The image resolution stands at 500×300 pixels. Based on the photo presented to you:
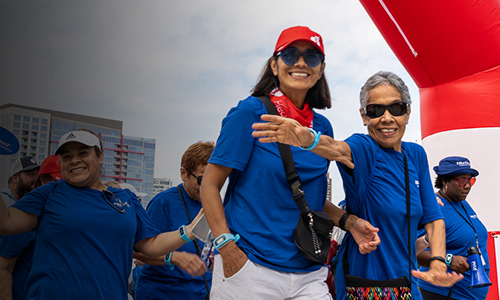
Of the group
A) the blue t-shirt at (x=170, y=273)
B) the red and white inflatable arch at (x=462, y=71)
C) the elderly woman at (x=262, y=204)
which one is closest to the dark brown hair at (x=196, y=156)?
the blue t-shirt at (x=170, y=273)

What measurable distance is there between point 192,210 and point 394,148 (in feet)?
5.09

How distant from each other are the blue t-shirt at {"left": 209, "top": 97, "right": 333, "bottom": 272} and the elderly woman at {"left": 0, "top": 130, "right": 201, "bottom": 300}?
729 millimetres

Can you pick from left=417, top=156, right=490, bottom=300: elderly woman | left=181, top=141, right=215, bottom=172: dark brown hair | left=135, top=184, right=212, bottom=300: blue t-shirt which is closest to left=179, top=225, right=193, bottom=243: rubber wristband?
left=135, top=184, right=212, bottom=300: blue t-shirt

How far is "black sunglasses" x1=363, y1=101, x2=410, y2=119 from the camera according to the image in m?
2.03

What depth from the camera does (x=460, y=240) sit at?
3396 millimetres

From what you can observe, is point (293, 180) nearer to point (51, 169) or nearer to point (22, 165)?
point (51, 169)

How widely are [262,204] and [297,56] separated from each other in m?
0.65

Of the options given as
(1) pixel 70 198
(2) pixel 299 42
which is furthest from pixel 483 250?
(1) pixel 70 198

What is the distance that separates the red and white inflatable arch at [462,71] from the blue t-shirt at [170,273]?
3.08m

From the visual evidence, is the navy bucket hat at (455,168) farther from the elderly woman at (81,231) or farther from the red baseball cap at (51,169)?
the red baseball cap at (51,169)

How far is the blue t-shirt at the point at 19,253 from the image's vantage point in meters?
2.39

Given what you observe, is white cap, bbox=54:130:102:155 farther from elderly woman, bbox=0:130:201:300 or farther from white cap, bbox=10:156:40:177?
white cap, bbox=10:156:40:177

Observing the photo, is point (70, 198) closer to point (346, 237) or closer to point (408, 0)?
point (346, 237)

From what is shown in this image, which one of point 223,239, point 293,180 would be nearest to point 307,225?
point 293,180
